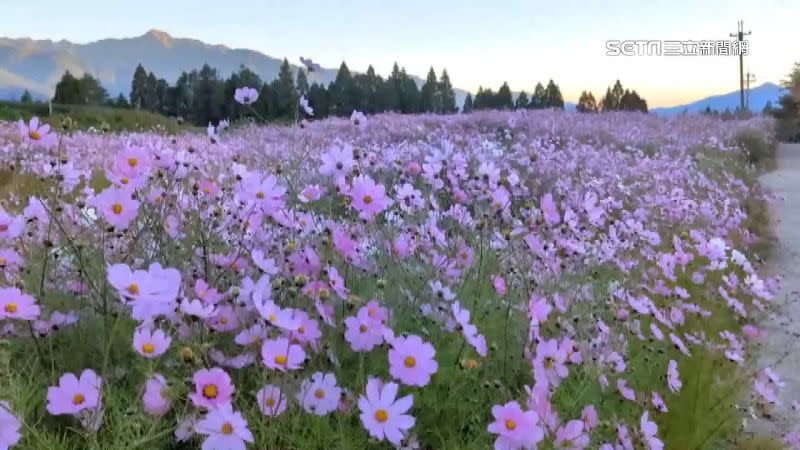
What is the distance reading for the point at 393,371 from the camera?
171 cm

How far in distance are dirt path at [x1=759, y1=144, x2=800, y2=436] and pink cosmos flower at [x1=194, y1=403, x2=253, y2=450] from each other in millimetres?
2707

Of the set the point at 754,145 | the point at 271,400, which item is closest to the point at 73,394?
the point at 271,400

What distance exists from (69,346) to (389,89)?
50.8 m

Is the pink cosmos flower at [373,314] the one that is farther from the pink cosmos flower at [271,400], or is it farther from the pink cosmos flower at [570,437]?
the pink cosmos flower at [570,437]

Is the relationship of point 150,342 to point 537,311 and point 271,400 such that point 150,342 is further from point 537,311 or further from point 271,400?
point 537,311

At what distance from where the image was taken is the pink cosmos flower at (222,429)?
1.39m

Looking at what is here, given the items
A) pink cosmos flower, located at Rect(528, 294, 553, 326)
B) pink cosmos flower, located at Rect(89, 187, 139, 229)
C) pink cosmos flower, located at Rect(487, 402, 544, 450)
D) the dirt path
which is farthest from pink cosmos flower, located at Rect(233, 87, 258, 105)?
the dirt path

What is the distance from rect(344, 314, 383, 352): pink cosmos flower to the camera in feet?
6.08

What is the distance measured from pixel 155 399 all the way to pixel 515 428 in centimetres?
78

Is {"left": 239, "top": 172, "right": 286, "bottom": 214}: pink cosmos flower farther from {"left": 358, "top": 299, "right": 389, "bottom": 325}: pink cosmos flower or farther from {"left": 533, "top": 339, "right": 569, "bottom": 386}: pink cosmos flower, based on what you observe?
{"left": 533, "top": 339, "right": 569, "bottom": 386}: pink cosmos flower

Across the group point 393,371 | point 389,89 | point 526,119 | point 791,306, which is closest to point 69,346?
point 393,371

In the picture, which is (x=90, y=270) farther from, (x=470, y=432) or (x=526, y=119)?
(x=526, y=119)

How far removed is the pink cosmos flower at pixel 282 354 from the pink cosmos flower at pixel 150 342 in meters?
0.20

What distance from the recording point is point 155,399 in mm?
1501
